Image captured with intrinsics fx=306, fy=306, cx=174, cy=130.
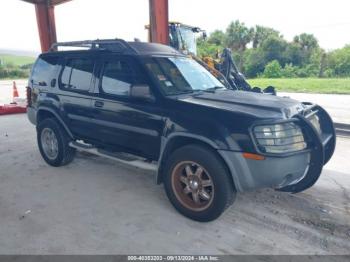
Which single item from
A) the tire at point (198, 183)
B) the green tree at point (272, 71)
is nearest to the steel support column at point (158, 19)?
the tire at point (198, 183)

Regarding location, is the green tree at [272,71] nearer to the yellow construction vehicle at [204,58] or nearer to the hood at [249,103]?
the yellow construction vehicle at [204,58]

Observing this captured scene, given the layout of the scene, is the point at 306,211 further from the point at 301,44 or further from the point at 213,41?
the point at 213,41

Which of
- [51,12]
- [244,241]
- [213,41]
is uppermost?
[213,41]

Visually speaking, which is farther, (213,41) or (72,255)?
(213,41)

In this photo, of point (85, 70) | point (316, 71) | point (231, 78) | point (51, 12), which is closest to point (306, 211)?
point (85, 70)

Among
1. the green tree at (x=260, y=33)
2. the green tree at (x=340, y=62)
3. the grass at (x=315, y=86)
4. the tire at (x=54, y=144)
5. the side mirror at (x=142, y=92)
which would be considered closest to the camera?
the side mirror at (x=142, y=92)

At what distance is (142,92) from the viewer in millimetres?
3645

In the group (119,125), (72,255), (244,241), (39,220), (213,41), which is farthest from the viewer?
(213,41)

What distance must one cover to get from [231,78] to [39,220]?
298 inches

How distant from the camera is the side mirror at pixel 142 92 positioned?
3.63 metres

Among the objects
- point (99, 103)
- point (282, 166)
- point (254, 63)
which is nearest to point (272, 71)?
point (254, 63)

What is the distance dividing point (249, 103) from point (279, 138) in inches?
22.1

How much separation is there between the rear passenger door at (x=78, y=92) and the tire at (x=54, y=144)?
1.01 feet

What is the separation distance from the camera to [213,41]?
57.3 metres
